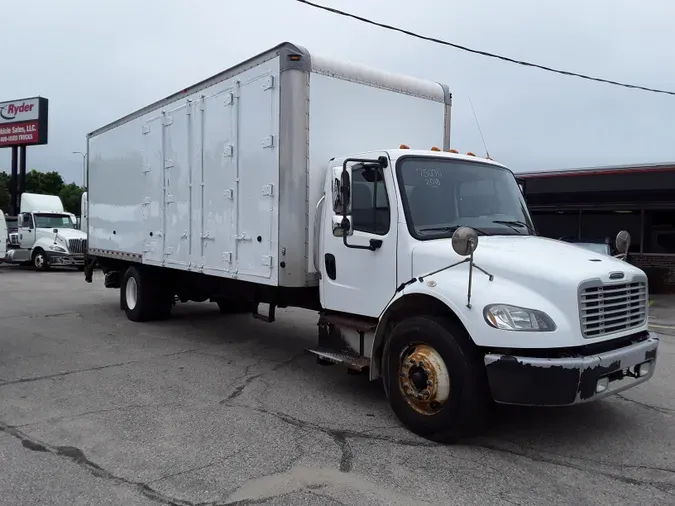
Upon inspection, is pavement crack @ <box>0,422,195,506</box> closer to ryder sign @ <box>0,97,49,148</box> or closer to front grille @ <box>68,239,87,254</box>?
front grille @ <box>68,239,87,254</box>

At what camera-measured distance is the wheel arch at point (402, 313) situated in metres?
4.76

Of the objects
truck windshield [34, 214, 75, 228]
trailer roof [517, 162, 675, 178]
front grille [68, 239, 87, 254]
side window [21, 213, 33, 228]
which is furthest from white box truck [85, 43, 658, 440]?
side window [21, 213, 33, 228]

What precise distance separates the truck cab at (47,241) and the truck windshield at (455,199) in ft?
65.1

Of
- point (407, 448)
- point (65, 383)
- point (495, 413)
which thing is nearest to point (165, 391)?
point (65, 383)

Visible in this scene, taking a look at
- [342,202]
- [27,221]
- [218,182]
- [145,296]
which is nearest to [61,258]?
[27,221]

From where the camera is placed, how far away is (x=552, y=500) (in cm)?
375

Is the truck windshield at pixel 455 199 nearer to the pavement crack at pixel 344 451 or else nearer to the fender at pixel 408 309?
the fender at pixel 408 309

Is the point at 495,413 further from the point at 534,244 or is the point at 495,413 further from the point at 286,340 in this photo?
the point at 286,340

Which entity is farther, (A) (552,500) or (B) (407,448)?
(B) (407,448)

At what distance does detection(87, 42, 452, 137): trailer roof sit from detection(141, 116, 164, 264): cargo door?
120cm

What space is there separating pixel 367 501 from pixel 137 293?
7465 millimetres

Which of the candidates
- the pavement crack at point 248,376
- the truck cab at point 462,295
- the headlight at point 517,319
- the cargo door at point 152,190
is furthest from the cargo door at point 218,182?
the headlight at point 517,319

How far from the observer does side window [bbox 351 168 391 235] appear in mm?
5352

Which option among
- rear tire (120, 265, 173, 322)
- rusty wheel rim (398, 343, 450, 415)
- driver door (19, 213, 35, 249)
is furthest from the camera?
driver door (19, 213, 35, 249)
